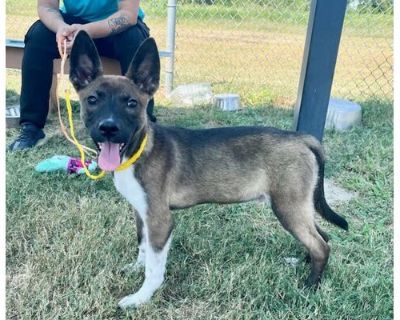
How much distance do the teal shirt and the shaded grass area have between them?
4.83ft

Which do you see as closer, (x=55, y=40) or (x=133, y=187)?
(x=133, y=187)

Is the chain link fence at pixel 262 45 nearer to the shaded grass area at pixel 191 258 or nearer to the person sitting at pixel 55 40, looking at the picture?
the person sitting at pixel 55 40

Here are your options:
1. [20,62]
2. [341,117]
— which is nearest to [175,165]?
[20,62]

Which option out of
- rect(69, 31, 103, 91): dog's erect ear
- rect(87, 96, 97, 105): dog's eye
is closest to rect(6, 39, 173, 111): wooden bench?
rect(69, 31, 103, 91): dog's erect ear

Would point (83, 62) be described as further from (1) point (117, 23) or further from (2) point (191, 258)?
(1) point (117, 23)

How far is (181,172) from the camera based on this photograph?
2879mm

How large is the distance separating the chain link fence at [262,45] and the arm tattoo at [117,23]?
2.99 meters

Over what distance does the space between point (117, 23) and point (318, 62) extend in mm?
1803

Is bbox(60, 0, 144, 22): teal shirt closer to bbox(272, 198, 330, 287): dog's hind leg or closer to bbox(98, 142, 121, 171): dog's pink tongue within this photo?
bbox(98, 142, 121, 171): dog's pink tongue

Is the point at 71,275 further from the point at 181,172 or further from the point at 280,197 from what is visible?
the point at 280,197

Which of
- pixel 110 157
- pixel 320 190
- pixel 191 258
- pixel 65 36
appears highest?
pixel 65 36

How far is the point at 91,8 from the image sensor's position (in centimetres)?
440

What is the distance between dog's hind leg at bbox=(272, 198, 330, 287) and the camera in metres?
2.84
